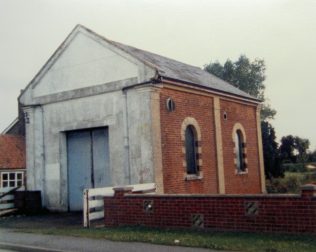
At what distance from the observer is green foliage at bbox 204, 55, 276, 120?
50312 mm

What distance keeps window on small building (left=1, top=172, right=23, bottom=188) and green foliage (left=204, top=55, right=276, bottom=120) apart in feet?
93.0

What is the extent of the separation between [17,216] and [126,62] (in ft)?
23.4

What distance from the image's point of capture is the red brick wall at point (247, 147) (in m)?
19.2

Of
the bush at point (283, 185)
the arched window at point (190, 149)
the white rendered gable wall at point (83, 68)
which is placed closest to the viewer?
the white rendered gable wall at point (83, 68)

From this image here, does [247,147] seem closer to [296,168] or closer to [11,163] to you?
[11,163]

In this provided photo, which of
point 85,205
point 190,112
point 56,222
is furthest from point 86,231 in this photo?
point 190,112

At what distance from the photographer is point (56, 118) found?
17562 millimetres

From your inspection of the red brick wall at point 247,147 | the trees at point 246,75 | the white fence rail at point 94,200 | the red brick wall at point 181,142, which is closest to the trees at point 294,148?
the trees at point 246,75

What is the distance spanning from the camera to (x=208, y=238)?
945cm

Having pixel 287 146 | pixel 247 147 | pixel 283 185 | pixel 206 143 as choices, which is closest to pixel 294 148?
pixel 287 146

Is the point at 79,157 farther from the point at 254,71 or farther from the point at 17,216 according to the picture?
the point at 254,71

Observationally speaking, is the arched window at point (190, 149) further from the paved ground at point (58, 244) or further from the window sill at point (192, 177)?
the paved ground at point (58, 244)

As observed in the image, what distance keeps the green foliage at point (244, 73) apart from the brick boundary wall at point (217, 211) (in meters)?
40.1

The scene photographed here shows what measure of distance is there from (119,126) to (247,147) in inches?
322
